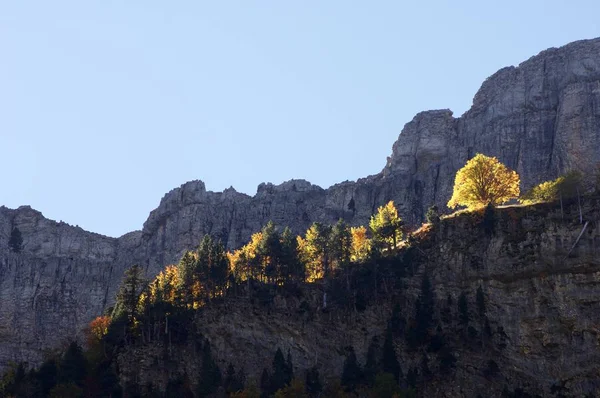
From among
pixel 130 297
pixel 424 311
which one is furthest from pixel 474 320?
pixel 130 297

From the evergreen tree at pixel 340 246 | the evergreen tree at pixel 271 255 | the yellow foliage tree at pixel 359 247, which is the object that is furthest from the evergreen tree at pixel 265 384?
the yellow foliage tree at pixel 359 247

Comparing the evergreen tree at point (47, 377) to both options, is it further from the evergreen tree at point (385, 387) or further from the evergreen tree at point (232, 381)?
the evergreen tree at point (385, 387)

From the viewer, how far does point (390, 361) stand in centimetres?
9719

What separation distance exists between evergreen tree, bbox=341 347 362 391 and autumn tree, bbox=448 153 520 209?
27.0 metres

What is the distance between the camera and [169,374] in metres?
100

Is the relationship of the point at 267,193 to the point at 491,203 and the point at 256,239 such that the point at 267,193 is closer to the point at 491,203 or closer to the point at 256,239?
the point at 256,239

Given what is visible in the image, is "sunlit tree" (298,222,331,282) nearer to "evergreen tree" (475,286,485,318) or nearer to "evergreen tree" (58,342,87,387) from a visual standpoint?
"evergreen tree" (475,286,485,318)

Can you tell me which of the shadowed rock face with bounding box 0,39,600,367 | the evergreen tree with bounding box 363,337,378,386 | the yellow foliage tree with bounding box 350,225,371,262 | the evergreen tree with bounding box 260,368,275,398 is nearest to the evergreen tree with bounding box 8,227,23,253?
the shadowed rock face with bounding box 0,39,600,367

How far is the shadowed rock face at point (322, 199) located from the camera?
490 ft

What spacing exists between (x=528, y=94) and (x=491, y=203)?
156 ft

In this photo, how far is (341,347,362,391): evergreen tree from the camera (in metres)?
94.6

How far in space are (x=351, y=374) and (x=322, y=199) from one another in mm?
75378

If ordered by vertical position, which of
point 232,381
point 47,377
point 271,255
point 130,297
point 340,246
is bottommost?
point 232,381

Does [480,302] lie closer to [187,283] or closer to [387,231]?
[387,231]
